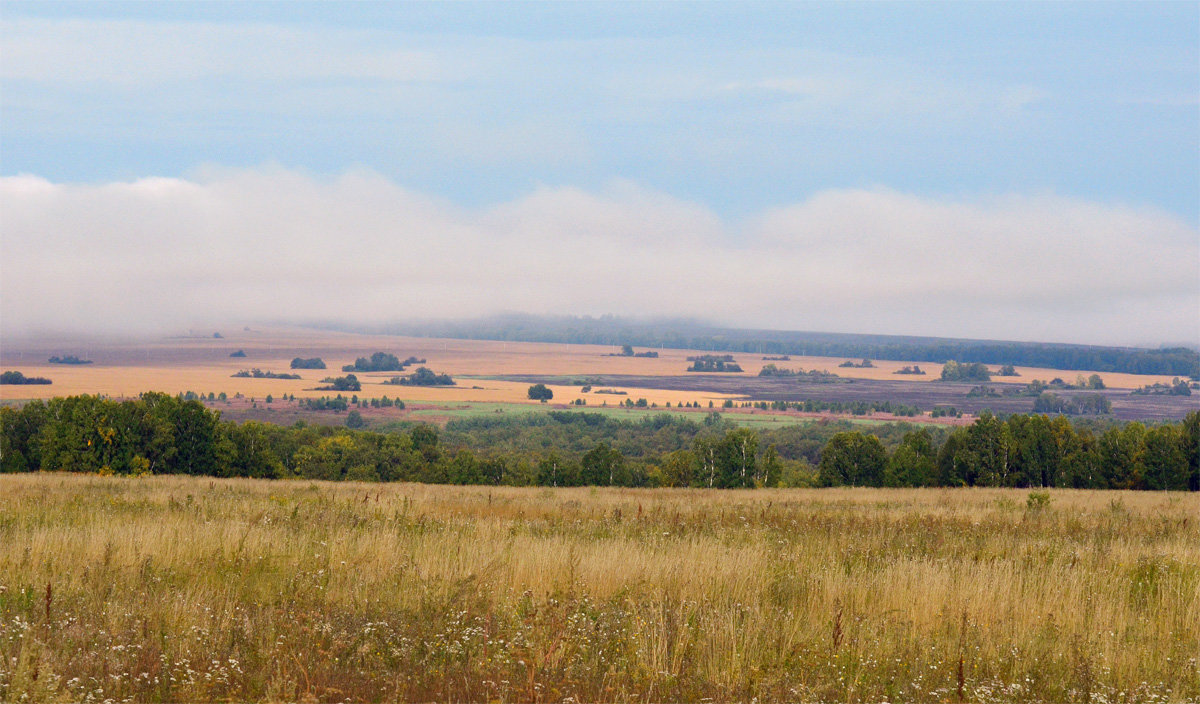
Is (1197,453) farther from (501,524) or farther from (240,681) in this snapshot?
(240,681)

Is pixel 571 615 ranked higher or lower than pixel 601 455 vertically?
higher

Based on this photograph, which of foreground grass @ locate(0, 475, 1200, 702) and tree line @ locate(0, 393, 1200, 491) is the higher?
foreground grass @ locate(0, 475, 1200, 702)

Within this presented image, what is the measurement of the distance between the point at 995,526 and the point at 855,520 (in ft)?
8.72

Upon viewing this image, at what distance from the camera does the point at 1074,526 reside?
1658 centimetres

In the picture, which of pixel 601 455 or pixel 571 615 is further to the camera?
pixel 601 455

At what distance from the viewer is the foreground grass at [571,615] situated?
19.9 ft

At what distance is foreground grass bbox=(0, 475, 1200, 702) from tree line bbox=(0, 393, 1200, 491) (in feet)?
159

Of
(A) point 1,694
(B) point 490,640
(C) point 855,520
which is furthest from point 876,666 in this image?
(C) point 855,520

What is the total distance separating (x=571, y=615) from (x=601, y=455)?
79.1m

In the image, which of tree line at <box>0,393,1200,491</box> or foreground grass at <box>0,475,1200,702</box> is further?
tree line at <box>0,393,1200,491</box>

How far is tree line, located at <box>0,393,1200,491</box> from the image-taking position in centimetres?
6462

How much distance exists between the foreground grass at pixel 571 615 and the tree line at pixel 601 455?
159 feet

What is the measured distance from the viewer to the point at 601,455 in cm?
8612

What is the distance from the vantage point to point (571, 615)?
746cm
